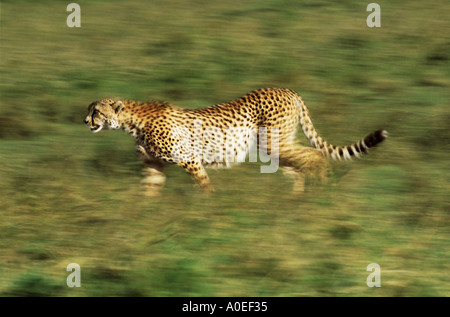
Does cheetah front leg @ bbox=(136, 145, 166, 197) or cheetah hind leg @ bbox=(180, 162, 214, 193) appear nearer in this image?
cheetah hind leg @ bbox=(180, 162, 214, 193)

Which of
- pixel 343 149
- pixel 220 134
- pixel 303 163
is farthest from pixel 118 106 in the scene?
pixel 343 149

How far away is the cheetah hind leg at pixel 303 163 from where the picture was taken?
25.3 ft

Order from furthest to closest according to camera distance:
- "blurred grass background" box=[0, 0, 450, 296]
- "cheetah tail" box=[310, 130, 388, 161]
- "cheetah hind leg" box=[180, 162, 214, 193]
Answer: "cheetah tail" box=[310, 130, 388, 161], "cheetah hind leg" box=[180, 162, 214, 193], "blurred grass background" box=[0, 0, 450, 296]

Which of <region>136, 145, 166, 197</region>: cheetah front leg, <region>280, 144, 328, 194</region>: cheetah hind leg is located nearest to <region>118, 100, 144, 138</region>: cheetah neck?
<region>136, 145, 166, 197</region>: cheetah front leg

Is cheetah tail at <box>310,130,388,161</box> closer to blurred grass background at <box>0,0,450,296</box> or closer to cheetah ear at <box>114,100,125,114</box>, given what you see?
blurred grass background at <box>0,0,450,296</box>

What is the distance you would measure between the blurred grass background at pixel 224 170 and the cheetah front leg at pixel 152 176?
0.12 meters

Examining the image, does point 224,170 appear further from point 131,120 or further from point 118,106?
point 118,106

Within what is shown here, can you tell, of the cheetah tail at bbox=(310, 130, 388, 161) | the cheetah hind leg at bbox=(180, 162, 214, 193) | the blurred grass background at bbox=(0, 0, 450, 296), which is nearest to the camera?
the blurred grass background at bbox=(0, 0, 450, 296)

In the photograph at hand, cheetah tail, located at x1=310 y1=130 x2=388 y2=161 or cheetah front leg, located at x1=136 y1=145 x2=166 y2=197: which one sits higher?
cheetah tail, located at x1=310 y1=130 x2=388 y2=161

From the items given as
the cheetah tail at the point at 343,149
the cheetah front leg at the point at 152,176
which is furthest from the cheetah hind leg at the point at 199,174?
the cheetah tail at the point at 343,149

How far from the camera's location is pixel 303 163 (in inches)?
304

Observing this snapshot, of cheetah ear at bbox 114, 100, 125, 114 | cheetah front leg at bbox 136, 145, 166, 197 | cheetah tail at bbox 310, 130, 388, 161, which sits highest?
cheetah ear at bbox 114, 100, 125, 114

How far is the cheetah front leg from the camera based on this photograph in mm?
7496

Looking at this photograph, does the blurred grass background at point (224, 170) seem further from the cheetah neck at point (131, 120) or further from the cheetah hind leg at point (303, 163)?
the cheetah neck at point (131, 120)
